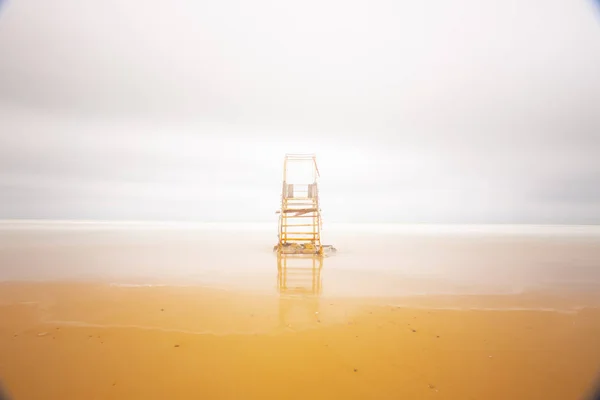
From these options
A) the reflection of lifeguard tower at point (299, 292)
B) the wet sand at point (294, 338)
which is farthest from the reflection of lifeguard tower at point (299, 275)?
the wet sand at point (294, 338)

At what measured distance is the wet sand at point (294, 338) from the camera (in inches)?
114

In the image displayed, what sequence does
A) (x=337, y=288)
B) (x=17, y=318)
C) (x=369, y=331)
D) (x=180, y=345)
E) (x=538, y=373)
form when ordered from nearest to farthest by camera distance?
(x=538, y=373), (x=180, y=345), (x=369, y=331), (x=17, y=318), (x=337, y=288)

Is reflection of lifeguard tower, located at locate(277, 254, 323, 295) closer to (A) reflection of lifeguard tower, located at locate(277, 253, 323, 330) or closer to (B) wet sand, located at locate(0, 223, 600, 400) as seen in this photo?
(A) reflection of lifeguard tower, located at locate(277, 253, 323, 330)

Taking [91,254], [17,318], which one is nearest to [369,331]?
[17,318]

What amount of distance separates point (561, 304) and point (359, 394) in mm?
5960

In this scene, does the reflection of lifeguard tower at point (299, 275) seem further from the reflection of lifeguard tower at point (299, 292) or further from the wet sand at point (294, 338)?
the wet sand at point (294, 338)

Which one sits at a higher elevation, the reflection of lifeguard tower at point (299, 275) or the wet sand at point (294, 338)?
the wet sand at point (294, 338)

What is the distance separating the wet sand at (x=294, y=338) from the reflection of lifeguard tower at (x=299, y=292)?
2.2 inches

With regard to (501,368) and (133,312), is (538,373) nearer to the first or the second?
(501,368)

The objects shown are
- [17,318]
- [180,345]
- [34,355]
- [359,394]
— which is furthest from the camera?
[17,318]

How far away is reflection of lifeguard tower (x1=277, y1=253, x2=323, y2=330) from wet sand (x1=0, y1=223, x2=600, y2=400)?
55 millimetres

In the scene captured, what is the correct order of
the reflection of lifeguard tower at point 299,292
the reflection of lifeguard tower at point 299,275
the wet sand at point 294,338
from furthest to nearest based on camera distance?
the reflection of lifeguard tower at point 299,275
the reflection of lifeguard tower at point 299,292
the wet sand at point 294,338

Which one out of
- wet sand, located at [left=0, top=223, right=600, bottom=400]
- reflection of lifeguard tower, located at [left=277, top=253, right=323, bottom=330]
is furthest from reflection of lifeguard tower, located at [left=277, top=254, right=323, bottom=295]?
wet sand, located at [left=0, top=223, right=600, bottom=400]

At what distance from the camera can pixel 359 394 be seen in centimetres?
278
